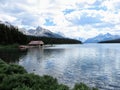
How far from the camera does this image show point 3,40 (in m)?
144

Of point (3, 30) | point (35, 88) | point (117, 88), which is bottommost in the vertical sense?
point (117, 88)

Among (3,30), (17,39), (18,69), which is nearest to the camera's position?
(18,69)

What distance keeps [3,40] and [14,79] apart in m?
129

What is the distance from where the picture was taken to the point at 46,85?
682 inches

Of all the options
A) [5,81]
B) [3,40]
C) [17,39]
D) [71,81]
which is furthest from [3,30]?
[5,81]

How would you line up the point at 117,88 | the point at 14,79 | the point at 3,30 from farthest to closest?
the point at 3,30
the point at 117,88
the point at 14,79

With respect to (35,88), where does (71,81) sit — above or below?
below

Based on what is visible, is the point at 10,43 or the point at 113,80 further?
the point at 10,43

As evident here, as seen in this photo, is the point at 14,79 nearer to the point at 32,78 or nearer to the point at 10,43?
the point at 32,78

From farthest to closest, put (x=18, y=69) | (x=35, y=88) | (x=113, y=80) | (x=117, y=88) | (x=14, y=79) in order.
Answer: (x=113, y=80)
(x=117, y=88)
(x=18, y=69)
(x=14, y=79)
(x=35, y=88)

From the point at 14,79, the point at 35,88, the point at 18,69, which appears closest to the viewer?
the point at 35,88

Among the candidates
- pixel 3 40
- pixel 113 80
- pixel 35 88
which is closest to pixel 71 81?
pixel 113 80

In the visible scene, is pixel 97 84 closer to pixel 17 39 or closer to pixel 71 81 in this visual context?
pixel 71 81

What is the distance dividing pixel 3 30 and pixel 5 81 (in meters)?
129
